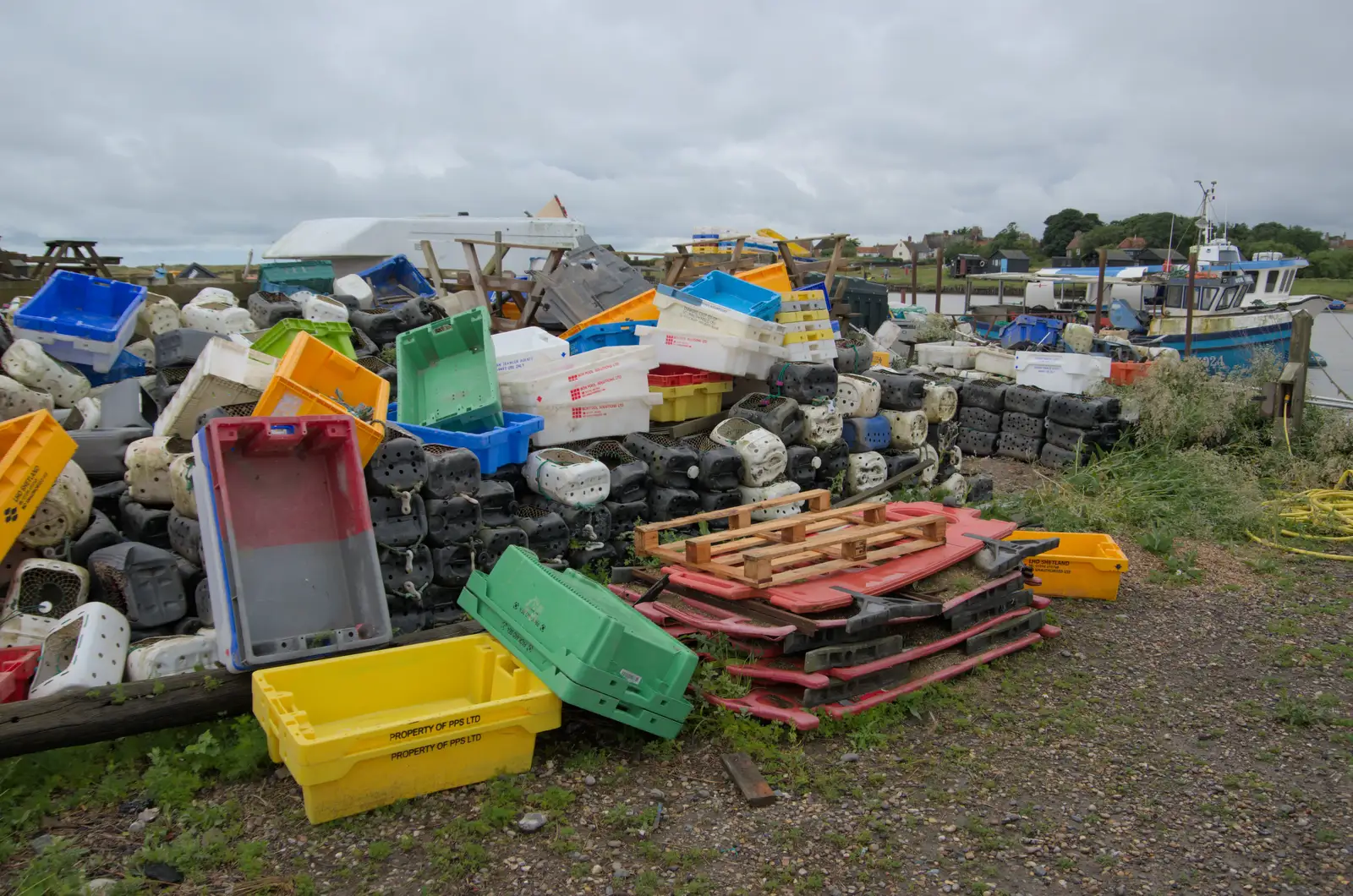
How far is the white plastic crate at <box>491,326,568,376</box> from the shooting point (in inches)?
233

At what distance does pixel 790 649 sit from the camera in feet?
13.6

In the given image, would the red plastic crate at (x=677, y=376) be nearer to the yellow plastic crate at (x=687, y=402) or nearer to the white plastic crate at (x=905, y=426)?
the yellow plastic crate at (x=687, y=402)

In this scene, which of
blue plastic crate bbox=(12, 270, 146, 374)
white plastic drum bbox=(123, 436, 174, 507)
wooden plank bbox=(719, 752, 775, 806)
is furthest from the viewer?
blue plastic crate bbox=(12, 270, 146, 374)

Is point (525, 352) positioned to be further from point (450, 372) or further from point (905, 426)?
point (905, 426)

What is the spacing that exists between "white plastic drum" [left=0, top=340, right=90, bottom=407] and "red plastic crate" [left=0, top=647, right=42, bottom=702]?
9.06ft

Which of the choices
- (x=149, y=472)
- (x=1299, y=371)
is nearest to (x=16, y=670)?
(x=149, y=472)

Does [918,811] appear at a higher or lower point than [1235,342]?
lower

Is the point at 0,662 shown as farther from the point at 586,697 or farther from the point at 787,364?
the point at 787,364

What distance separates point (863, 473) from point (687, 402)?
1479mm

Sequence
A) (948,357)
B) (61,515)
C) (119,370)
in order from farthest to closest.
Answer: (948,357) < (119,370) < (61,515)

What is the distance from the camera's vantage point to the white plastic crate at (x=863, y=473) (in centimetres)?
702

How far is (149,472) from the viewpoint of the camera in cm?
482

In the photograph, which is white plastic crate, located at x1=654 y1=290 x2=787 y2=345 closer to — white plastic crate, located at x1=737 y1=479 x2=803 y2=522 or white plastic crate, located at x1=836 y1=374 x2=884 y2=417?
white plastic crate, located at x1=836 y1=374 x2=884 y2=417

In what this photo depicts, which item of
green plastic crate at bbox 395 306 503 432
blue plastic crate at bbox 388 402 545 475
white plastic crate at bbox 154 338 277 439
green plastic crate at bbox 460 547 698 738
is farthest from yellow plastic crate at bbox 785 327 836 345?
white plastic crate at bbox 154 338 277 439
